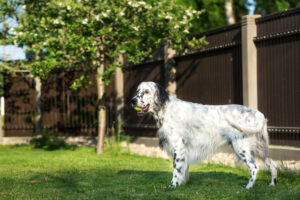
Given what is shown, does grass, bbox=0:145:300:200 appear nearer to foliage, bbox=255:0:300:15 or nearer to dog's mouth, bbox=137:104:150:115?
dog's mouth, bbox=137:104:150:115

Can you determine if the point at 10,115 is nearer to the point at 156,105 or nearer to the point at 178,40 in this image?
the point at 178,40

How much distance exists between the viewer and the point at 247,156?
20.0ft

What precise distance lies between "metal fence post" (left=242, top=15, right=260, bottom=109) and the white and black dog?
2.65 metres

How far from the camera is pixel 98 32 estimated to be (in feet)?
32.6

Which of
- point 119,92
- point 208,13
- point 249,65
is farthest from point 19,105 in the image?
point 208,13

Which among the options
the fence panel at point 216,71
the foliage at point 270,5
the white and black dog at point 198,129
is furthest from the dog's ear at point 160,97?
the foliage at point 270,5

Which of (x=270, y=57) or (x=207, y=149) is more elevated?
(x=270, y=57)

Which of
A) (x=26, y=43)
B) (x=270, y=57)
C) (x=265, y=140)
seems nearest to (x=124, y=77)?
(x=26, y=43)

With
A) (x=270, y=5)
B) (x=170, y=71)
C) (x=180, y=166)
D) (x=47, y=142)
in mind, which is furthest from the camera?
(x=270, y=5)

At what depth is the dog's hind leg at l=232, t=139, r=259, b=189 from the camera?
19.8 ft

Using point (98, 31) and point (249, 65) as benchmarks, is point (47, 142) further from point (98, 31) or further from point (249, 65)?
point (249, 65)

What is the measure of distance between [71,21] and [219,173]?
4.83m

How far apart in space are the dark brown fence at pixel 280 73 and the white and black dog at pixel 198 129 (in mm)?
2232

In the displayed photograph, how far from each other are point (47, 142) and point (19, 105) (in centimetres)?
209
